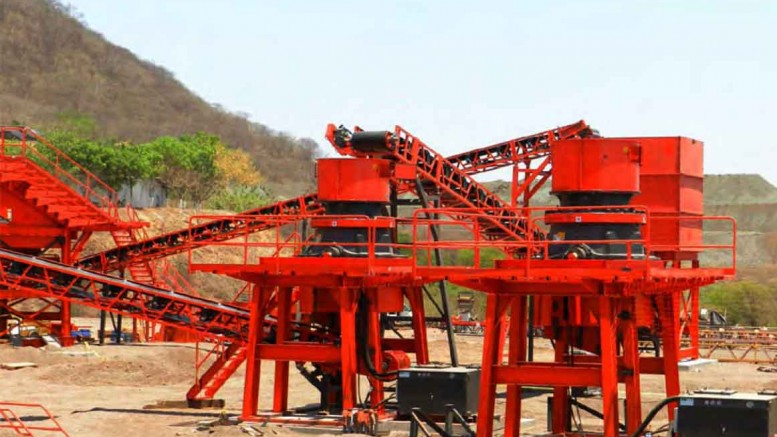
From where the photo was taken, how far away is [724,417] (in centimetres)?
2353

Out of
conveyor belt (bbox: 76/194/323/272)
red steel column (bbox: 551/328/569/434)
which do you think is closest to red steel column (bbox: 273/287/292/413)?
red steel column (bbox: 551/328/569/434)

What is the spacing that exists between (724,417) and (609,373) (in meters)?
2.91

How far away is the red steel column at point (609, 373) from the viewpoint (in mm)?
25938

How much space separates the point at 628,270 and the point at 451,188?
1926 centimetres

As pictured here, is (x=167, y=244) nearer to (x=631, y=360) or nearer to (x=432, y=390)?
(x=432, y=390)

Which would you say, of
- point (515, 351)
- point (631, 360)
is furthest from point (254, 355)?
point (631, 360)

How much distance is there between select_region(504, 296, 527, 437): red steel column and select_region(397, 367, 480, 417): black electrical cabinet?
239 cm

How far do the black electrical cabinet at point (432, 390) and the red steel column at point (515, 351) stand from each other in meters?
2.39

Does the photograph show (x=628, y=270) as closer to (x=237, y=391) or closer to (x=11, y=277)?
(x=237, y=391)

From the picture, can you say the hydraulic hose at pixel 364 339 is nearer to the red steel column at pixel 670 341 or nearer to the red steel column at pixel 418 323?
the red steel column at pixel 418 323

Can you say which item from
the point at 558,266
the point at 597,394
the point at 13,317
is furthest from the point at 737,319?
the point at 558,266

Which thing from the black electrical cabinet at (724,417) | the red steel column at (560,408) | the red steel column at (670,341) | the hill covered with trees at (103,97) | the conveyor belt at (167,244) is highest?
the hill covered with trees at (103,97)

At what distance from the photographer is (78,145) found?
311ft

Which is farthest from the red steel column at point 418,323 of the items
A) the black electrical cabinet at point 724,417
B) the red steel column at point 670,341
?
the black electrical cabinet at point 724,417
